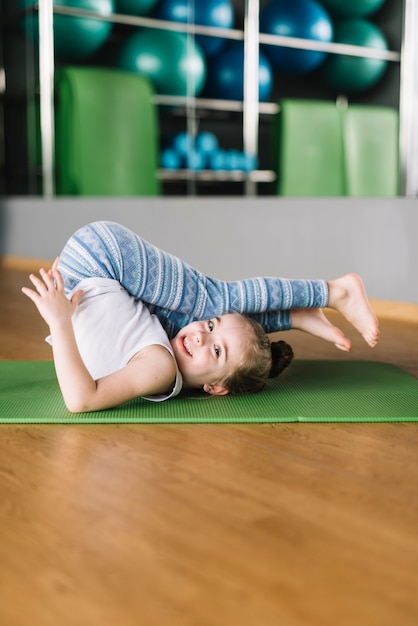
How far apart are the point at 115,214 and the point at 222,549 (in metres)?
3.21

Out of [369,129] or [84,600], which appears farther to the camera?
[369,129]

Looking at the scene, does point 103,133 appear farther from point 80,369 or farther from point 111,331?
point 80,369

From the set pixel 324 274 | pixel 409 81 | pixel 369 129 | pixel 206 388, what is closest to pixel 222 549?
pixel 206 388

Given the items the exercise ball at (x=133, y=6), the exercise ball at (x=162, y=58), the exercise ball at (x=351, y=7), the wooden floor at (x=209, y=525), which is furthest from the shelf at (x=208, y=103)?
the wooden floor at (x=209, y=525)

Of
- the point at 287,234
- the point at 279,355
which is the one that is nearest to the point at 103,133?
the point at 287,234

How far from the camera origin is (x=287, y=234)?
314 cm

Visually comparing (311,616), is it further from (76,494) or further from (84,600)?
(76,494)

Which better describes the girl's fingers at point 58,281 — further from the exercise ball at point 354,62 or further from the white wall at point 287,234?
the exercise ball at point 354,62

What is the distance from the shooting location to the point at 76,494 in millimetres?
1062

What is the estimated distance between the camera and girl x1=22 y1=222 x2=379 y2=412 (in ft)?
4.64

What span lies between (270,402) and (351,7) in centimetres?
509

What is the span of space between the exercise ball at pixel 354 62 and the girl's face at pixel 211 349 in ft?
15.9

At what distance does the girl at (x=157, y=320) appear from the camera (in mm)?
1413

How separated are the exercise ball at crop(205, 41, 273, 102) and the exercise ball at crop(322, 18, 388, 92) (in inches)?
24.6
